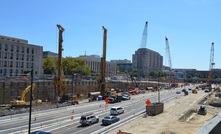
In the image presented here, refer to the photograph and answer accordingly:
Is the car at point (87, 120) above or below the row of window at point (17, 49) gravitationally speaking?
below

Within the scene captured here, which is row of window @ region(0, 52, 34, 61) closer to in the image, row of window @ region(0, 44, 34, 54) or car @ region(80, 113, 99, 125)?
row of window @ region(0, 44, 34, 54)

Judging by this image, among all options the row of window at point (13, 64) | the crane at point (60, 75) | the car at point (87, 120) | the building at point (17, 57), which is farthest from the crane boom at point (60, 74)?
the row of window at point (13, 64)

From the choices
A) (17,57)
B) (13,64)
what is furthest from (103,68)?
(17,57)

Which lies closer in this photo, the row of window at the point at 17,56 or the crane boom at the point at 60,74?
the crane boom at the point at 60,74

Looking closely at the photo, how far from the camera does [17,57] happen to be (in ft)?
349

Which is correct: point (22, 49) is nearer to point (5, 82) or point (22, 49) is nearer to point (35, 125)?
point (5, 82)

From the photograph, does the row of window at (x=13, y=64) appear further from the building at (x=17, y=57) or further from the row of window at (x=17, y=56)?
the row of window at (x=17, y=56)

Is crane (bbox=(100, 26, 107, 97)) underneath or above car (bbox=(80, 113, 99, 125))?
above

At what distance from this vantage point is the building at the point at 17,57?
10031 cm

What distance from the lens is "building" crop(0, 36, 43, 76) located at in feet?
329

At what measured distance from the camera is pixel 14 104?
5447 cm

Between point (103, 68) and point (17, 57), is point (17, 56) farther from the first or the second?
point (103, 68)

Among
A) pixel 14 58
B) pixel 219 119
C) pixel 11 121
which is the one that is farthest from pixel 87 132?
pixel 14 58

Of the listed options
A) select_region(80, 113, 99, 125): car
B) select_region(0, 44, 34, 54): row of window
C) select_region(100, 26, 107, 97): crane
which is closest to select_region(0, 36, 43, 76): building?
select_region(0, 44, 34, 54): row of window
